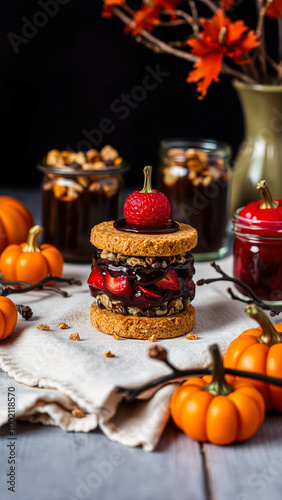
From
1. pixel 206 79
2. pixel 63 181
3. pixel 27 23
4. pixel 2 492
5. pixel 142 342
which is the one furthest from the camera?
pixel 27 23

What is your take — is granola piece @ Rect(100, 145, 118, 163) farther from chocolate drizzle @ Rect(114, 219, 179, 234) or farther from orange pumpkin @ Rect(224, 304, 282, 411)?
orange pumpkin @ Rect(224, 304, 282, 411)

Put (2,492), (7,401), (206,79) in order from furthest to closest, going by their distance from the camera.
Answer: (206,79)
(7,401)
(2,492)

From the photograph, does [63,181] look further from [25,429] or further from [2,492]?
[2,492]

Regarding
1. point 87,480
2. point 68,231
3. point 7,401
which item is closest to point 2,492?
point 87,480

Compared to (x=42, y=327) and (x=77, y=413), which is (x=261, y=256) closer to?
(x=42, y=327)

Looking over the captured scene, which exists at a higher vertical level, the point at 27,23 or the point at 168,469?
the point at 27,23
